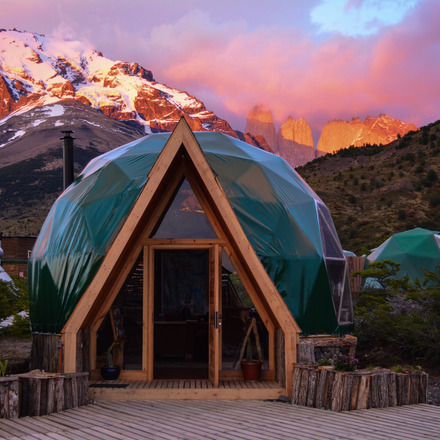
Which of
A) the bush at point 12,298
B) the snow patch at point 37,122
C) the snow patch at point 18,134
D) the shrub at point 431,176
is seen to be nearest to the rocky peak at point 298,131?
the snow patch at point 37,122

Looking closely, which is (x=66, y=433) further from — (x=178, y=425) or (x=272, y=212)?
(x=272, y=212)

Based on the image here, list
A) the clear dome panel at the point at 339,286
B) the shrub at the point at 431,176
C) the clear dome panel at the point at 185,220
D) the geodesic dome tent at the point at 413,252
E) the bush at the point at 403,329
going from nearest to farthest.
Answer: the clear dome panel at the point at 185,220, the clear dome panel at the point at 339,286, the bush at the point at 403,329, the geodesic dome tent at the point at 413,252, the shrub at the point at 431,176

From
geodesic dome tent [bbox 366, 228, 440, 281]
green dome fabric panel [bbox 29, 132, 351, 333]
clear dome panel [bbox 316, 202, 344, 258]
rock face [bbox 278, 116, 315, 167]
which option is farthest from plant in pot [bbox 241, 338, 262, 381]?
rock face [bbox 278, 116, 315, 167]

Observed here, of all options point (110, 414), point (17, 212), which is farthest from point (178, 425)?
point (17, 212)

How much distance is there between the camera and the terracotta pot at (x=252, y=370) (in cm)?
1046

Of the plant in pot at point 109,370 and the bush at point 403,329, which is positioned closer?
the plant in pot at point 109,370

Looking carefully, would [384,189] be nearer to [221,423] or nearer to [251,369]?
[251,369]

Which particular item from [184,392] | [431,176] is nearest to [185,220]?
[184,392]

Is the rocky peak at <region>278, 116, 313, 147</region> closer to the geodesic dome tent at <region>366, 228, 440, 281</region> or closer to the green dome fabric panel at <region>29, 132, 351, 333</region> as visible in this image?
the geodesic dome tent at <region>366, 228, 440, 281</region>

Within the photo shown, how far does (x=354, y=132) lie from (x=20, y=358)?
181 metres

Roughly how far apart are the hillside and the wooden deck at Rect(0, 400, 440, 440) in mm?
25139

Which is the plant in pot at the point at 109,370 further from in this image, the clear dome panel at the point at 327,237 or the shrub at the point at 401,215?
the shrub at the point at 401,215

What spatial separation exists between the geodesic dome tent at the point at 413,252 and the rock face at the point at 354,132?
159373 millimetres

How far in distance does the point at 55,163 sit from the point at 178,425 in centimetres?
9802
